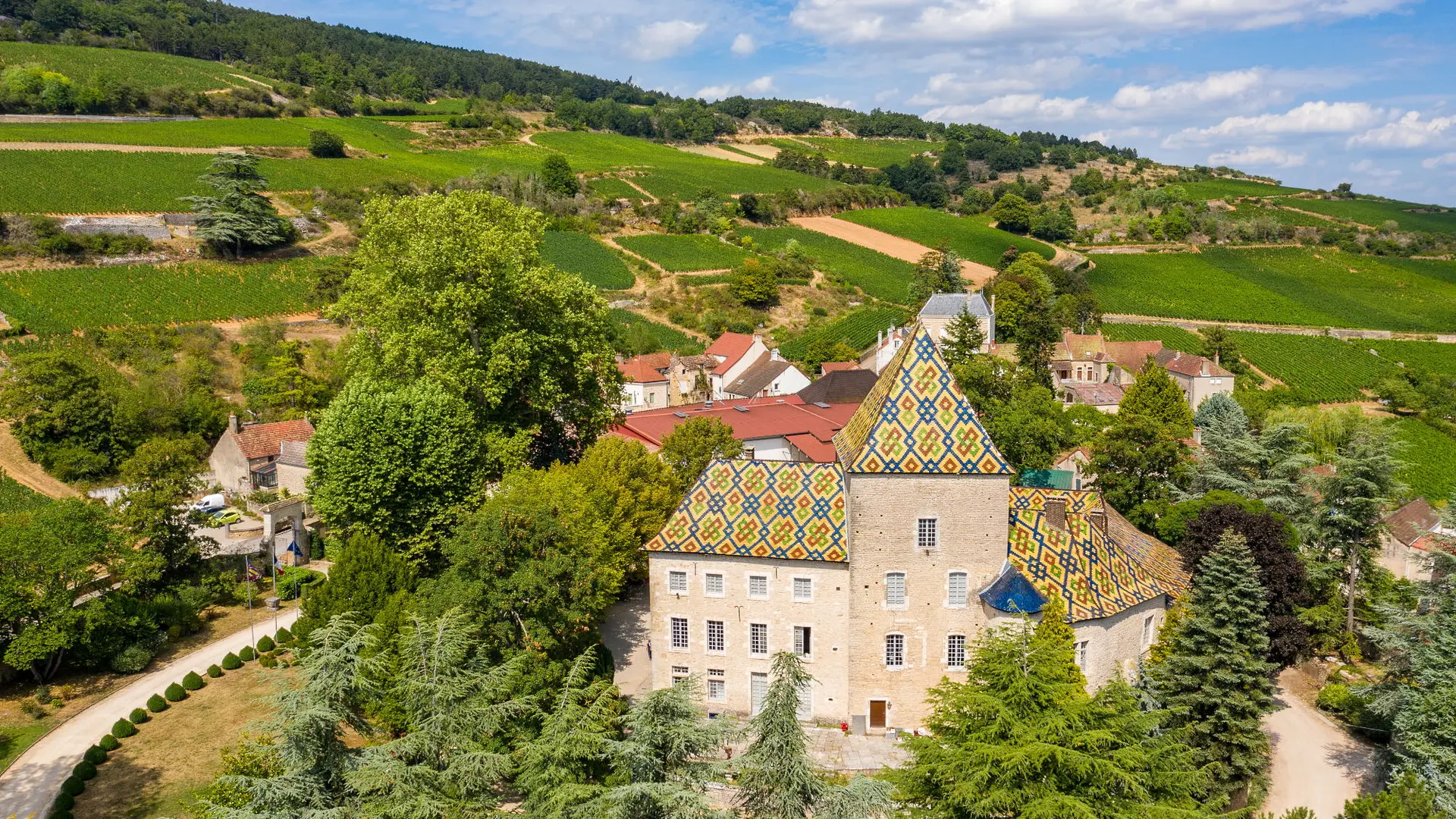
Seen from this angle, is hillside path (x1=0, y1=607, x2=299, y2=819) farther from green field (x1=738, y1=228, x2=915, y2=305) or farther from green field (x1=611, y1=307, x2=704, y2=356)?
green field (x1=738, y1=228, x2=915, y2=305)

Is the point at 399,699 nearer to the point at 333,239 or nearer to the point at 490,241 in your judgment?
the point at 490,241

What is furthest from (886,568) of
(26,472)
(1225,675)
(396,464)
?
(26,472)

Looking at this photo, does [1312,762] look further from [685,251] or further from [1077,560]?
[685,251]

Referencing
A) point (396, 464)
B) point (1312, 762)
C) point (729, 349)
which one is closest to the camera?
point (1312, 762)

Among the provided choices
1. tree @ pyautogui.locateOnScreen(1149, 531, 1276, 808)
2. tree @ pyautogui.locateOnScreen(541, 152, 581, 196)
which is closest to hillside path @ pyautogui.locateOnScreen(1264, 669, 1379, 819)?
tree @ pyautogui.locateOnScreen(1149, 531, 1276, 808)

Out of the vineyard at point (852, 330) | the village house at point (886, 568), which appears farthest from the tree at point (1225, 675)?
the vineyard at point (852, 330)
